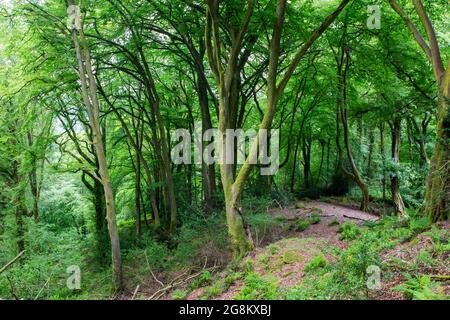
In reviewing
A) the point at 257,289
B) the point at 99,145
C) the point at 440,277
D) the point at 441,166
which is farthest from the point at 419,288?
the point at 99,145

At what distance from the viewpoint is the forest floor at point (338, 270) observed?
4282 mm

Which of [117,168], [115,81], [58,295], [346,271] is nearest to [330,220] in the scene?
[346,271]

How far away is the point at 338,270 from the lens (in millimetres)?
5039

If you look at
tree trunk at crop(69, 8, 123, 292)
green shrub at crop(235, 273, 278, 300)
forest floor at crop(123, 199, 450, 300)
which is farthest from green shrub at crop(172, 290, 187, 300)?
tree trunk at crop(69, 8, 123, 292)

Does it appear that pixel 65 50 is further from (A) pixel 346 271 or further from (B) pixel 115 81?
(A) pixel 346 271

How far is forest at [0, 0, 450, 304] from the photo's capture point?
5.85 meters

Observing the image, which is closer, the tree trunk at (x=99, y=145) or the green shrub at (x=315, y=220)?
the tree trunk at (x=99, y=145)

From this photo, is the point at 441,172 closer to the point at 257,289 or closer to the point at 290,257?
the point at 290,257

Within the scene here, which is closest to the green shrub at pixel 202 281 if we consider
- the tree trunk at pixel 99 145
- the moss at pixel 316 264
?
the moss at pixel 316 264

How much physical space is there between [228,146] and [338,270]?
3957mm

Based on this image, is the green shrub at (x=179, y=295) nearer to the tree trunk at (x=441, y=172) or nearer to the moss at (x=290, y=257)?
the moss at (x=290, y=257)

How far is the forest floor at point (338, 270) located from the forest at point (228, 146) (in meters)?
0.03

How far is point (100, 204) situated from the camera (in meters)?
15.5
